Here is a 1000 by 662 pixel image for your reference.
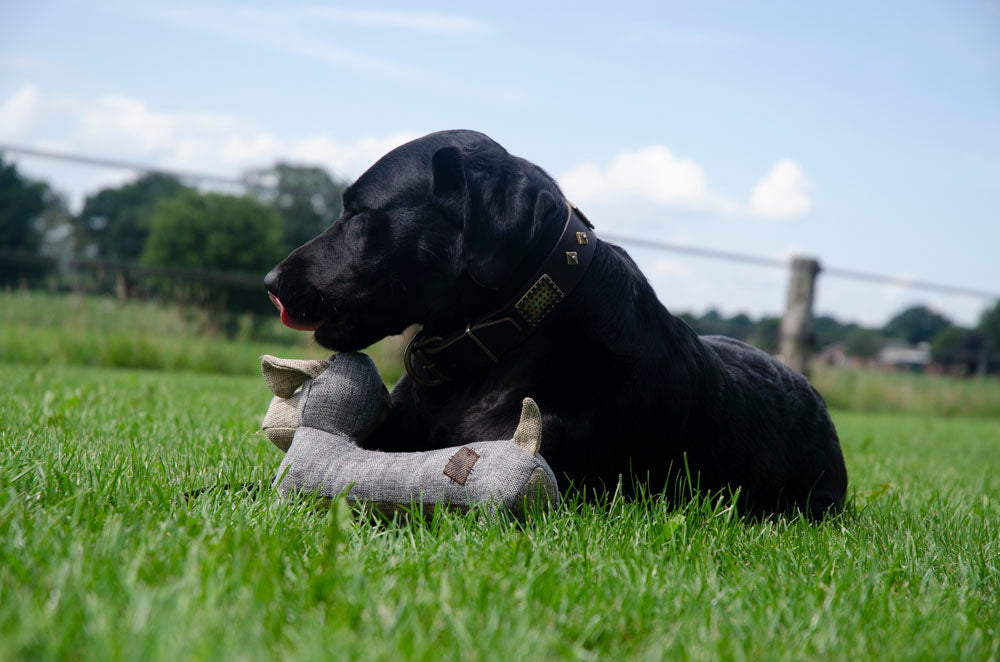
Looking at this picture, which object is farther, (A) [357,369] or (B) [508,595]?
(A) [357,369]

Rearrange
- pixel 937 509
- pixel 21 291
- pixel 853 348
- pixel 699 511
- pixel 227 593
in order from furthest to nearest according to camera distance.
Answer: pixel 853 348 → pixel 21 291 → pixel 937 509 → pixel 699 511 → pixel 227 593

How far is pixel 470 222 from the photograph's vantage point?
217 cm

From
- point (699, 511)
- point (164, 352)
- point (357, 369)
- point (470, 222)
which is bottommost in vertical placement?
point (164, 352)

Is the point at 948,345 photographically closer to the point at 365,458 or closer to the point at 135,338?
the point at 135,338

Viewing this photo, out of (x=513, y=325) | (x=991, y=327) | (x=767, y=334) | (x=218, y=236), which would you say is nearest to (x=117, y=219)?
(x=767, y=334)

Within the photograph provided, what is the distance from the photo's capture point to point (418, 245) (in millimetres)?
2219

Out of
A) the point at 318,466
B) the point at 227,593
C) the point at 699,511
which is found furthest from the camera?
the point at 699,511

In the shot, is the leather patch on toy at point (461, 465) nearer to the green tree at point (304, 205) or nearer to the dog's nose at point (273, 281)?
the dog's nose at point (273, 281)

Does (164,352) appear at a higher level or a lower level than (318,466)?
lower

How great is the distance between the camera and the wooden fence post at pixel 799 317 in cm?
969

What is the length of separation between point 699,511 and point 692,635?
2.76 ft

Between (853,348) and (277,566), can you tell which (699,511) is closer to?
(277,566)

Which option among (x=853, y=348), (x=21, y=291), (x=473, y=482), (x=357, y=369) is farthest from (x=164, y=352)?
(x=853, y=348)

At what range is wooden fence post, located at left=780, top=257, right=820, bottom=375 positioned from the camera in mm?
9688
